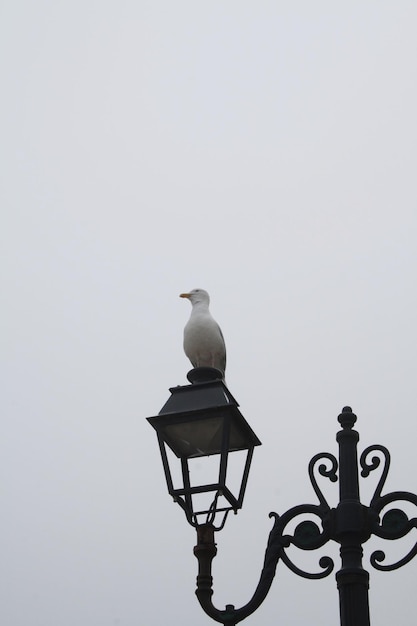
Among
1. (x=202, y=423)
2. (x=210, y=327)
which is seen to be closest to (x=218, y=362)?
(x=210, y=327)

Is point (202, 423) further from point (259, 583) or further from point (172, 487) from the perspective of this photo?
point (259, 583)

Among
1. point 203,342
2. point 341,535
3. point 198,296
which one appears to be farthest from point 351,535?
point 198,296

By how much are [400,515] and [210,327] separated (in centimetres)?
339

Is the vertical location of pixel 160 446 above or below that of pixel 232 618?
above

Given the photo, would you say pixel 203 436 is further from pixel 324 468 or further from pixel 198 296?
pixel 198 296

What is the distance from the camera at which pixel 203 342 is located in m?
A: 8.45

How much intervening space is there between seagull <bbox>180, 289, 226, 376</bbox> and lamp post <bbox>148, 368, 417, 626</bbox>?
249 cm

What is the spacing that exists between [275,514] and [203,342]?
2.81 meters

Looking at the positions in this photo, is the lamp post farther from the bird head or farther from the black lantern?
the bird head

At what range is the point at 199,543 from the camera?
5617mm

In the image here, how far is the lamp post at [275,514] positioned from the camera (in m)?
5.52

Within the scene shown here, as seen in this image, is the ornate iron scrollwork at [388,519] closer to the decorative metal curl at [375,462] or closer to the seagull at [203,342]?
the decorative metal curl at [375,462]

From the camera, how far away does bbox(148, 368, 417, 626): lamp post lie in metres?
5.52

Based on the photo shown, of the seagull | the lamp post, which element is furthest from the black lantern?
the seagull
